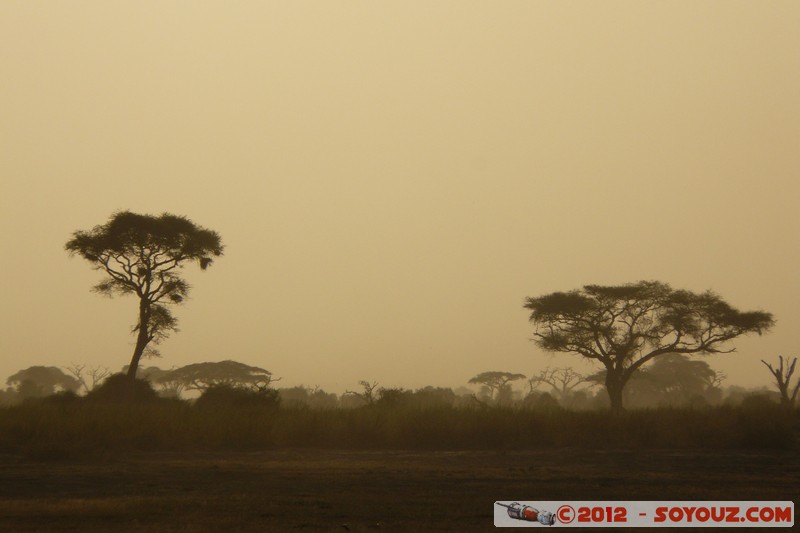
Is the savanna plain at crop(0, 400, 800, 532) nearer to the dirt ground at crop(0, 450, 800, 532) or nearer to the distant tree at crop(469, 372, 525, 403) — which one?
the dirt ground at crop(0, 450, 800, 532)

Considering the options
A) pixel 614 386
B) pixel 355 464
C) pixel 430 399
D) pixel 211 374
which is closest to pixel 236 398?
pixel 355 464

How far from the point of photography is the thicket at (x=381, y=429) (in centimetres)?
1822

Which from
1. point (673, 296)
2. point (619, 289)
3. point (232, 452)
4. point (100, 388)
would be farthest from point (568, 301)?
point (232, 452)

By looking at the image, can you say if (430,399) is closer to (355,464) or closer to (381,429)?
(381,429)

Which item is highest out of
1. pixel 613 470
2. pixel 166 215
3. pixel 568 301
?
pixel 166 215

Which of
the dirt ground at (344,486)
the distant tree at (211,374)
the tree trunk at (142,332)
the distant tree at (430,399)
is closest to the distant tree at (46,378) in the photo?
the distant tree at (211,374)

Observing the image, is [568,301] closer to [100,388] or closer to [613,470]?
[100,388]

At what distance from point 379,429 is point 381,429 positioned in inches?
2.0

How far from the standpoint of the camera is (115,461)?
15.3m

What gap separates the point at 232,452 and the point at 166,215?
19120 millimetres

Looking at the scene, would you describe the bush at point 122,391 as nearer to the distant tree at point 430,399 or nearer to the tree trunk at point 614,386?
the distant tree at point 430,399

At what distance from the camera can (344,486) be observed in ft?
37.6

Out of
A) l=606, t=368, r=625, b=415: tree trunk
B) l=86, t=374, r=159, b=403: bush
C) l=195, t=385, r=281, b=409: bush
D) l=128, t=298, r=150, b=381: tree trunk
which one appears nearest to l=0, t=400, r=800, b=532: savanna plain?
l=195, t=385, r=281, b=409: bush

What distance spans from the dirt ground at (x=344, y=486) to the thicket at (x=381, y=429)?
167cm
